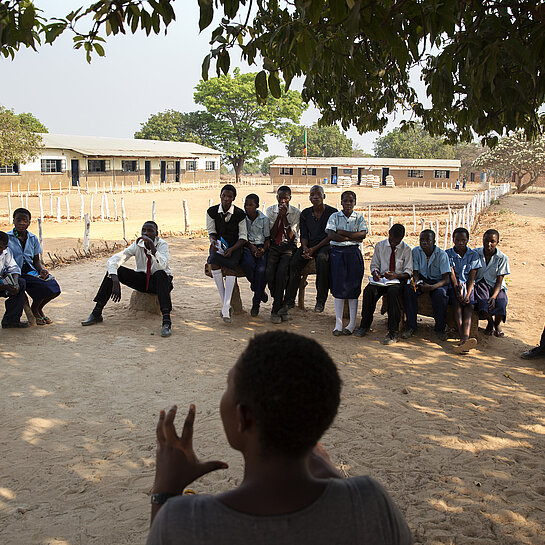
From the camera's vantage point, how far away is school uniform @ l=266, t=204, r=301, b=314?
24.5ft

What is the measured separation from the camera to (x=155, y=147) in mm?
47938

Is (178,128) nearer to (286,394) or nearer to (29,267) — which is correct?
(29,267)

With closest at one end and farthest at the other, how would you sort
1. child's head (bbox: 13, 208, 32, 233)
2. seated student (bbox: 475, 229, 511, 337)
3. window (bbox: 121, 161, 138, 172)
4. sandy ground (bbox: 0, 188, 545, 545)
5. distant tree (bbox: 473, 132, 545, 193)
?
sandy ground (bbox: 0, 188, 545, 545) < seated student (bbox: 475, 229, 511, 337) < child's head (bbox: 13, 208, 32, 233) < window (bbox: 121, 161, 138, 172) < distant tree (bbox: 473, 132, 545, 193)

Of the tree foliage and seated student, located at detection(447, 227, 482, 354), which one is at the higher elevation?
the tree foliage

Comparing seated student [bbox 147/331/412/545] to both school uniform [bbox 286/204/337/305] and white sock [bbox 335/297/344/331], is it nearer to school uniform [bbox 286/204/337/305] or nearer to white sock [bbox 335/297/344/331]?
white sock [bbox 335/297/344/331]

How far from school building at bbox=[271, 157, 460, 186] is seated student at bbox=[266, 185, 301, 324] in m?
44.8

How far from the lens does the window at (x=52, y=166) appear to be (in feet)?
122

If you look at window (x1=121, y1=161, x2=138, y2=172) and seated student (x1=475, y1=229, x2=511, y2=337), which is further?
window (x1=121, y1=161, x2=138, y2=172)

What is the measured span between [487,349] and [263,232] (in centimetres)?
328

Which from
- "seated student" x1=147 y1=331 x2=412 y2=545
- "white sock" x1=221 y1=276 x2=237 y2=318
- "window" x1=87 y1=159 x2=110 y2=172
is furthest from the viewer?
"window" x1=87 y1=159 x2=110 y2=172

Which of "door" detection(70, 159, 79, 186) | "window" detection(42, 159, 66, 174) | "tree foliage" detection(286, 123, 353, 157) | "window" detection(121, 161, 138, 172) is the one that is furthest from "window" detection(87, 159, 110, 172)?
"tree foliage" detection(286, 123, 353, 157)

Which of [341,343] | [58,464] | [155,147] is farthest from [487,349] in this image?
[155,147]

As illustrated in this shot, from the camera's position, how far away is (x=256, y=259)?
769 centimetres

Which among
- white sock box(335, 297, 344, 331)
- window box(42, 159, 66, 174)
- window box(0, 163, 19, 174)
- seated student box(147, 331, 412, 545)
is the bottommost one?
white sock box(335, 297, 344, 331)
